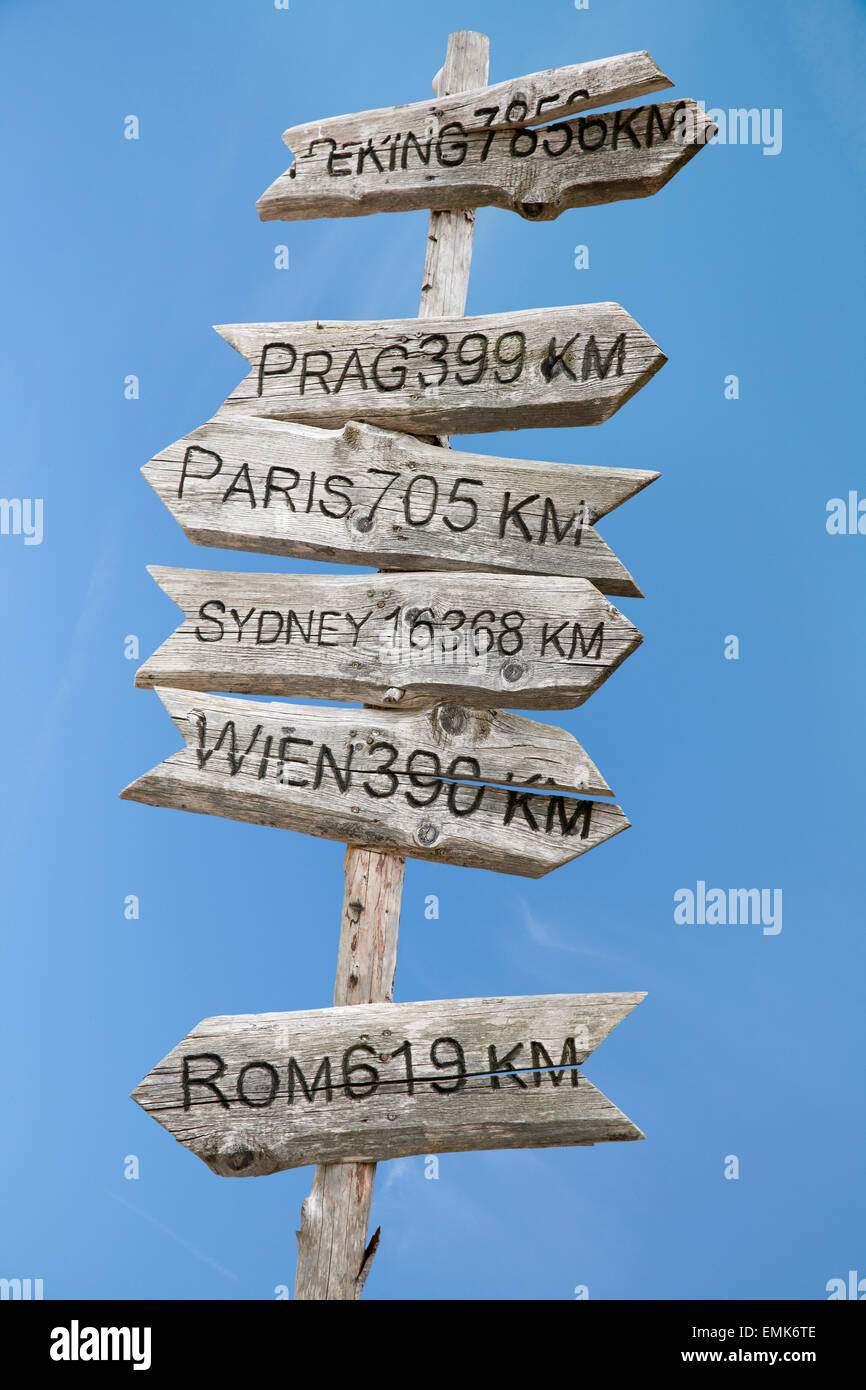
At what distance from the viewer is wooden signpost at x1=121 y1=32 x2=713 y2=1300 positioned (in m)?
3.04

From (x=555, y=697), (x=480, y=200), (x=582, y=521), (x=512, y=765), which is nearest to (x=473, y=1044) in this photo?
(x=512, y=765)

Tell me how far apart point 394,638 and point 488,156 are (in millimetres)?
1447

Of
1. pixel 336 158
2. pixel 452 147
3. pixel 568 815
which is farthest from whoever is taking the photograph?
pixel 336 158

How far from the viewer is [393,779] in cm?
317

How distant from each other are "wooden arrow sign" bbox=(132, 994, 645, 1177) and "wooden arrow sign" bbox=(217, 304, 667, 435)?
159 centimetres

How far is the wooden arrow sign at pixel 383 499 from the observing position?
3.19 metres

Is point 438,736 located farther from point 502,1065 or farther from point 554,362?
point 554,362

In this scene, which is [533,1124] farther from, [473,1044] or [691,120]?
[691,120]

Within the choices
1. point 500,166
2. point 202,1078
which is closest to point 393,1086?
point 202,1078

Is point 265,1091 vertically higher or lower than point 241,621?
lower

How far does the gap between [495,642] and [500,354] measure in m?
0.82

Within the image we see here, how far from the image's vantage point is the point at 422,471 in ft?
10.8

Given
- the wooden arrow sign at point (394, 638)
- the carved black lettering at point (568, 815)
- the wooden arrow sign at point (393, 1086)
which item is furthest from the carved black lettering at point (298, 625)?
the wooden arrow sign at point (393, 1086)
